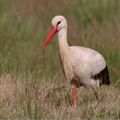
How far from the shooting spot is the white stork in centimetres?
843

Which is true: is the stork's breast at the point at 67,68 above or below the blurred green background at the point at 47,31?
below

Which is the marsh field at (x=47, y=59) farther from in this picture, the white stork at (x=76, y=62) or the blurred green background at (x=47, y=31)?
the white stork at (x=76, y=62)

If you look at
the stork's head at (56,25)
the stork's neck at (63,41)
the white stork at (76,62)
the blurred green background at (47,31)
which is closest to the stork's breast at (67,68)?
the white stork at (76,62)

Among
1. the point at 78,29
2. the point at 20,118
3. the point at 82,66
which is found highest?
the point at 78,29

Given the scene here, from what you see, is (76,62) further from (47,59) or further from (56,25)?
(47,59)

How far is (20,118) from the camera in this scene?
286 inches

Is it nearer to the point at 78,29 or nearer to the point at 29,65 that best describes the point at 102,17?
the point at 78,29

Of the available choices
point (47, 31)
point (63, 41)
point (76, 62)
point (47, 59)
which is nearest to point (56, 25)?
point (63, 41)

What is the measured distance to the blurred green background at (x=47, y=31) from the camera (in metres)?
10.1

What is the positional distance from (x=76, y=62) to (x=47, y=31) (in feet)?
17.6

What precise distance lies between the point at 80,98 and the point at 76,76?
0.28 meters

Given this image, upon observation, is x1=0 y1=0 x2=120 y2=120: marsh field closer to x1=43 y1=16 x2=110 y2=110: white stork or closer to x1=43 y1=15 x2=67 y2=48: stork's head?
x1=43 y1=16 x2=110 y2=110: white stork

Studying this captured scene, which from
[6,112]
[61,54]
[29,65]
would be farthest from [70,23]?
[6,112]

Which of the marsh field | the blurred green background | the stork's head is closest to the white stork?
the stork's head
